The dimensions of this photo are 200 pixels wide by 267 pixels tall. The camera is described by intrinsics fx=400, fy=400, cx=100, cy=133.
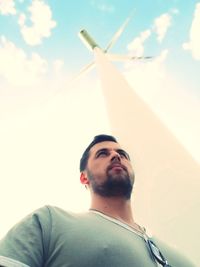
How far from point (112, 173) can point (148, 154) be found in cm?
194

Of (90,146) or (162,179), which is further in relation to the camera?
(162,179)

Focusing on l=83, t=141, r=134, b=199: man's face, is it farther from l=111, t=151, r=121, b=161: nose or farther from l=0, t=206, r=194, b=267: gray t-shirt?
l=0, t=206, r=194, b=267: gray t-shirt

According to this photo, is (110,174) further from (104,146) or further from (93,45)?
(93,45)

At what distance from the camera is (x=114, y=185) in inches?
165

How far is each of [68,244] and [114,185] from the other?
1255 millimetres

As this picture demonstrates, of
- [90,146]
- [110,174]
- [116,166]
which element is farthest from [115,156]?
[90,146]

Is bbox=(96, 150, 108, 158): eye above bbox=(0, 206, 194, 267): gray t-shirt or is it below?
above

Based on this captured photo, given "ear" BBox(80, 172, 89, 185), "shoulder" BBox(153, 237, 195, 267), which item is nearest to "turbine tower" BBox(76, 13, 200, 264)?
"shoulder" BBox(153, 237, 195, 267)

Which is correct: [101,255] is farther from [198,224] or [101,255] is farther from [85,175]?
[198,224]

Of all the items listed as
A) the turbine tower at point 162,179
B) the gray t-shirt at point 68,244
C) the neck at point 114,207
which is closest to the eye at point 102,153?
the neck at point 114,207

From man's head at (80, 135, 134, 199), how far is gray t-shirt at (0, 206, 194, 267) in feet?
2.66

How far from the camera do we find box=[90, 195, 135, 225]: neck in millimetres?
4102

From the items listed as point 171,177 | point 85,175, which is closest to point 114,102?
point 171,177

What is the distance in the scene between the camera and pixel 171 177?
5473 mm
